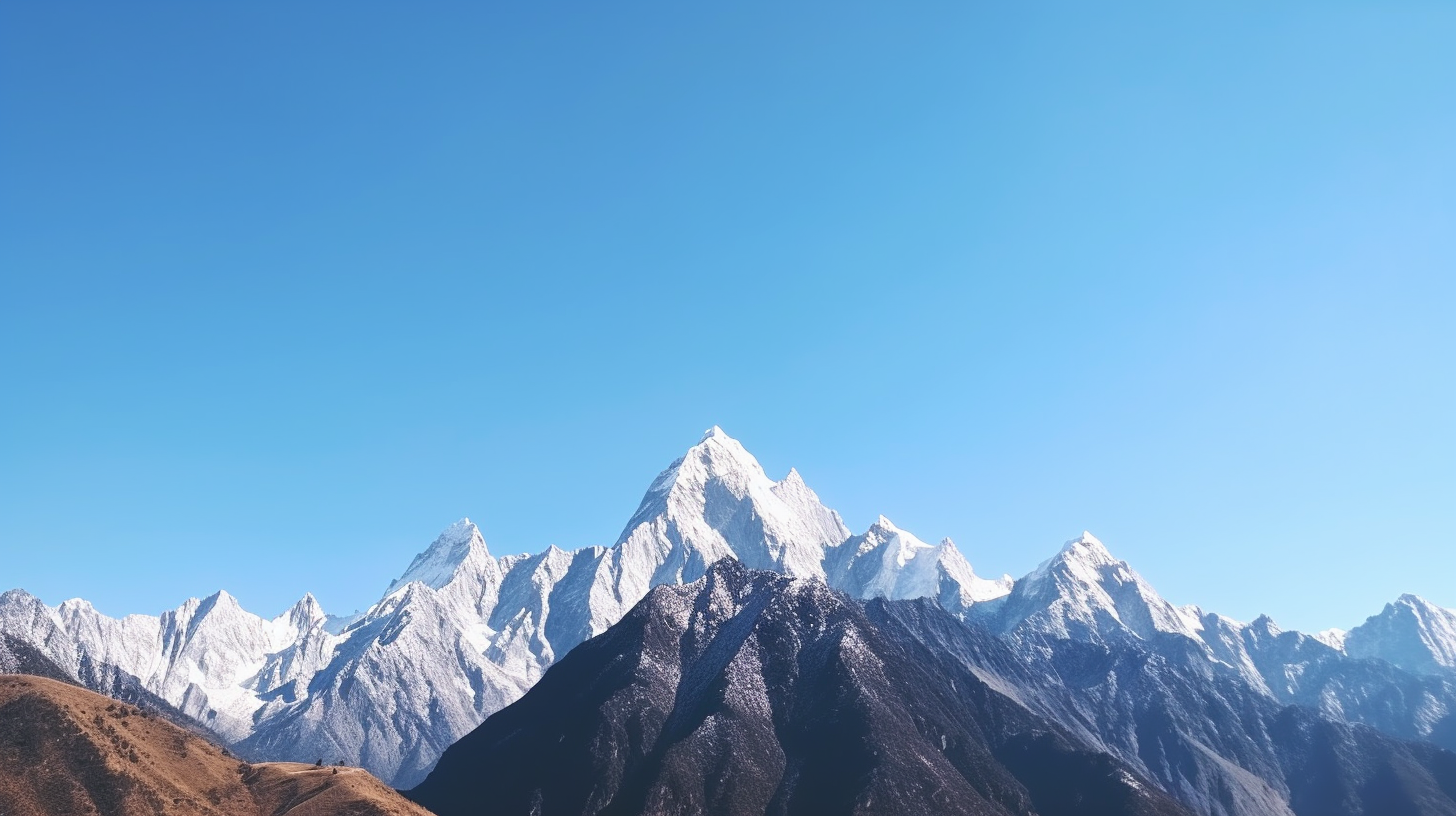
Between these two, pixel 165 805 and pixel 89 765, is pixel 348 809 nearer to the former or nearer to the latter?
pixel 165 805

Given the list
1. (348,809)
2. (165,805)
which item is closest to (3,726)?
(165,805)

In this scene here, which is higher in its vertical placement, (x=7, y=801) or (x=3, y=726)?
(x=3, y=726)

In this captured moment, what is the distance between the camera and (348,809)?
192750 mm

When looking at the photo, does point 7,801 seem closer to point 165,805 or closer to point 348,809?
point 165,805

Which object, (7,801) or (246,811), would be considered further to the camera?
(246,811)

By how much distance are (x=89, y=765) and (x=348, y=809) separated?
43.3 meters

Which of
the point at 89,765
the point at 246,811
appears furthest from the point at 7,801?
the point at 246,811

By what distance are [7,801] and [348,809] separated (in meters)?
51.9

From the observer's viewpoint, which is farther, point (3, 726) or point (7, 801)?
point (3, 726)

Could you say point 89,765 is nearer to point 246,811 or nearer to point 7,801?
point 7,801

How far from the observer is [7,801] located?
177875mm

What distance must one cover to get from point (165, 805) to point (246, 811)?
1431 cm

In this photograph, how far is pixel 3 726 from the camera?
193 m

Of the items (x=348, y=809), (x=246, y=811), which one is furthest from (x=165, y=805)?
(x=348, y=809)
